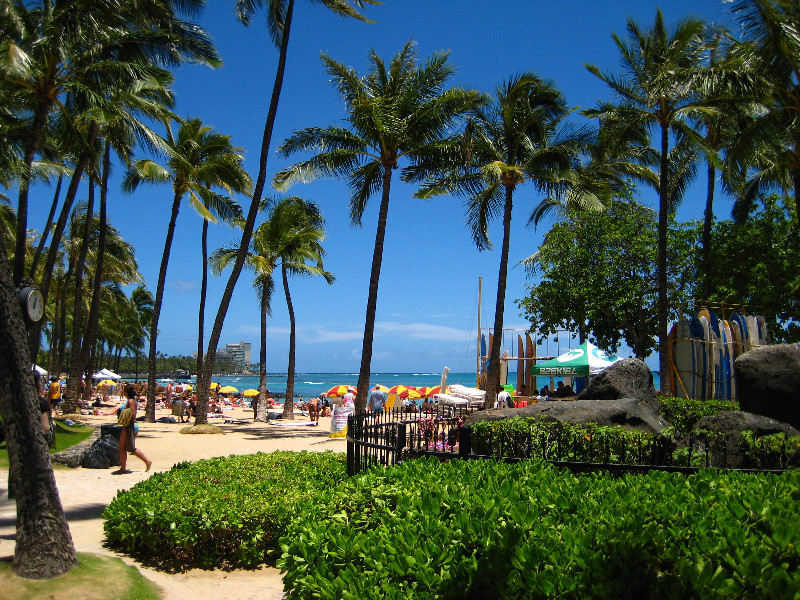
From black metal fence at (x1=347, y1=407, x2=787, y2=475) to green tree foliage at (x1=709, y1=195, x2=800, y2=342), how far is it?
18.1 meters

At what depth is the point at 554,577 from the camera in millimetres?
3023

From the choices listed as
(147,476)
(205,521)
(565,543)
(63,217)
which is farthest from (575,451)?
(63,217)

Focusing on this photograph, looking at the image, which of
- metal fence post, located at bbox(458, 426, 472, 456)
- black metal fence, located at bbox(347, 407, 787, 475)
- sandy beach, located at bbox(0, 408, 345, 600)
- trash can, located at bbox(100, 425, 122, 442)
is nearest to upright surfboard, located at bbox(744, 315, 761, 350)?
sandy beach, located at bbox(0, 408, 345, 600)

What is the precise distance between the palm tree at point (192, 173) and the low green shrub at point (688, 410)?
1531cm

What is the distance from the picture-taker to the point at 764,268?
73.7 feet

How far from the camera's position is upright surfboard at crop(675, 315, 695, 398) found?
1881 cm

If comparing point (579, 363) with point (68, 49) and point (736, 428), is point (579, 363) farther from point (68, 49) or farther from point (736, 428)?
point (68, 49)

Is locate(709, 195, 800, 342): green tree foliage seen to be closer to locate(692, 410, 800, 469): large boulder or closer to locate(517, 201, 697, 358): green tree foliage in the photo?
locate(517, 201, 697, 358): green tree foliage

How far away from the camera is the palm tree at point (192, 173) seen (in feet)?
71.3

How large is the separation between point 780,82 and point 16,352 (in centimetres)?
1761

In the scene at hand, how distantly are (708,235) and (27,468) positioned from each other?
24888 millimetres

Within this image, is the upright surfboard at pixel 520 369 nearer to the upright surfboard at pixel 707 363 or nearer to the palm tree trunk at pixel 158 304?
the upright surfboard at pixel 707 363

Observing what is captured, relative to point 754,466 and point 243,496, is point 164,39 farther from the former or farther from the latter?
point 754,466

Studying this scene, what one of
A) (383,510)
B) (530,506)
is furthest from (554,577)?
(383,510)
